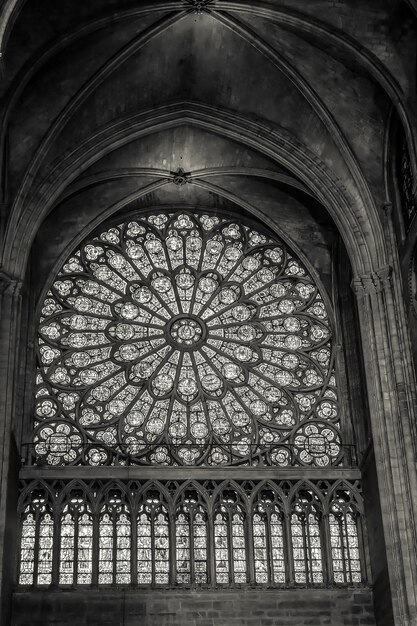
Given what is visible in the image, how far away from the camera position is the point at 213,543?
664 inches

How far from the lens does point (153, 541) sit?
16844 millimetres

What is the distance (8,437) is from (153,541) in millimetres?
3045

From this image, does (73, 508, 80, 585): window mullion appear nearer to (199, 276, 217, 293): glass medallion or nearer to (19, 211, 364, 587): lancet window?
(19, 211, 364, 587): lancet window

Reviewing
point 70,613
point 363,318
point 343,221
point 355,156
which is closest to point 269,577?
point 70,613

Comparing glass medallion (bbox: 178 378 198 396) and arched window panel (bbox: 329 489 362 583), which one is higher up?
glass medallion (bbox: 178 378 198 396)

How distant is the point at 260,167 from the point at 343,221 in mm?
2587

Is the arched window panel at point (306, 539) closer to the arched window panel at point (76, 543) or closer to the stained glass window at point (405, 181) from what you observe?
the arched window panel at point (76, 543)

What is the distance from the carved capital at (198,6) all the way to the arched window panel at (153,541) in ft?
25.8

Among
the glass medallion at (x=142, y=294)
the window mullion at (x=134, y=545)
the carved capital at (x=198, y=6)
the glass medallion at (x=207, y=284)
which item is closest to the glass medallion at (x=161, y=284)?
the glass medallion at (x=142, y=294)

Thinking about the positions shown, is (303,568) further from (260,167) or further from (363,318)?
(260,167)

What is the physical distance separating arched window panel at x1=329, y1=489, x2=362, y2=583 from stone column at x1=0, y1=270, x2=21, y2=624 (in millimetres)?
5143

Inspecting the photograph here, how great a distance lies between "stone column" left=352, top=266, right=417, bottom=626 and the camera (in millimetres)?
14727

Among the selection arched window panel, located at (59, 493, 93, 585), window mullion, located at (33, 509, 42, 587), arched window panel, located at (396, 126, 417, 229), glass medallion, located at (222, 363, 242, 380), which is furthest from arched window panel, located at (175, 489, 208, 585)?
arched window panel, located at (396, 126, 417, 229)

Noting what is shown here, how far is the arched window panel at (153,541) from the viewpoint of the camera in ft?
54.5
